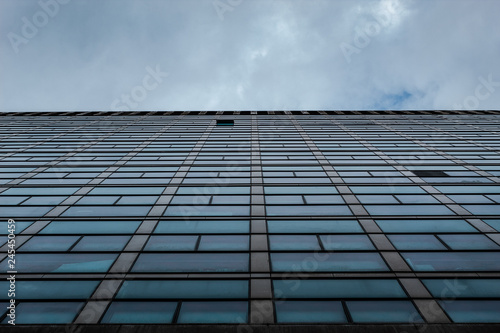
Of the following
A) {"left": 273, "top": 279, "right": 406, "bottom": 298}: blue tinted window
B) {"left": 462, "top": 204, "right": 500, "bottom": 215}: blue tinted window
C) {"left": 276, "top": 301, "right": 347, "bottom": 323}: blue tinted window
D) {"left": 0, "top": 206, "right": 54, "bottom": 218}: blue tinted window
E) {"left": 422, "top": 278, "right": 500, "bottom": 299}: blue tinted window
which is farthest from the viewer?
{"left": 0, "top": 206, "right": 54, "bottom": 218}: blue tinted window

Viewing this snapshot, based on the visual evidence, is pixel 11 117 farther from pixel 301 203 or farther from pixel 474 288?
pixel 474 288

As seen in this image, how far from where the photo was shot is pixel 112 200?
16.7 meters

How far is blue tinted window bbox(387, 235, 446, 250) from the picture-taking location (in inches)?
468

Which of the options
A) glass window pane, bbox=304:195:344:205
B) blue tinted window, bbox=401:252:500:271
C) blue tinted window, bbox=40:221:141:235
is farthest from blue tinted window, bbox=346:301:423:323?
blue tinted window, bbox=40:221:141:235

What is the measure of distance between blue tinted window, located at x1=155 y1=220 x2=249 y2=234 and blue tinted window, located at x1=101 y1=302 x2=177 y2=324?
4166 mm

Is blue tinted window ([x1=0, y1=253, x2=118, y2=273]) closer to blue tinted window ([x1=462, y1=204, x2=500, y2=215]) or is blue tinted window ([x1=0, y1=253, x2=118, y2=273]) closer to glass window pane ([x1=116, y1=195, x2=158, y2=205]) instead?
glass window pane ([x1=116, y1=195, x2=158, y2=205])

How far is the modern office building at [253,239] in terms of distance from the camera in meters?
8.83

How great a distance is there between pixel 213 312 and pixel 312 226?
6.21m

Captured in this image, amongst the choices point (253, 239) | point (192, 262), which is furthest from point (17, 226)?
point (253, 239)

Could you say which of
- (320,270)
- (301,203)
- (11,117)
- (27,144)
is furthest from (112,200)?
(11,117)

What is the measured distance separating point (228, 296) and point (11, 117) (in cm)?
5208

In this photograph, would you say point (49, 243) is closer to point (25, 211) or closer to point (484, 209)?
point (25, 211)

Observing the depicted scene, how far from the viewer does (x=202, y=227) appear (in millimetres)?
13469

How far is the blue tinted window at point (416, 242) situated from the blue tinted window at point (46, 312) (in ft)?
37.0
